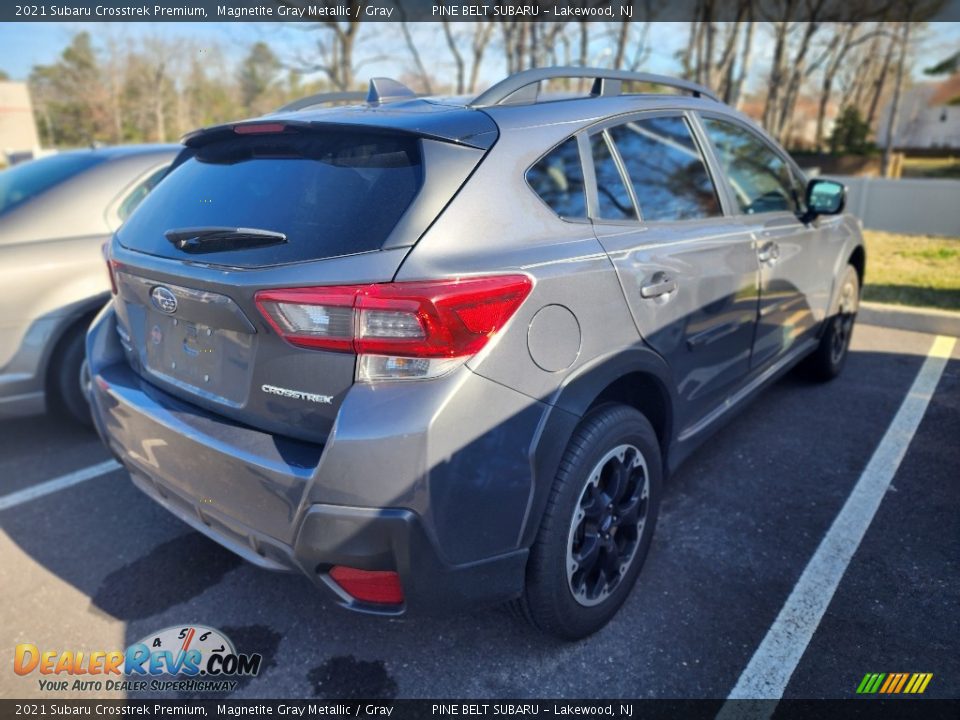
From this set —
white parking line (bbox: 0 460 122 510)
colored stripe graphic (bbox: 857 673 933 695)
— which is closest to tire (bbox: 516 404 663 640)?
colored stripe graphic (bbox: 857 673 933 695)

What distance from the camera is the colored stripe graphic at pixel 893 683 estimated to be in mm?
2184

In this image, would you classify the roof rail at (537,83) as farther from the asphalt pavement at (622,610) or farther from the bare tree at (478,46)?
the bare tree at (478,46)

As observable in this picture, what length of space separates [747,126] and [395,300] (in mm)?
2760

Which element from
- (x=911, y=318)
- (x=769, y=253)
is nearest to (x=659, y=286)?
(x=769, y=253)

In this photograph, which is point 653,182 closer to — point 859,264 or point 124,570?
point 124,570

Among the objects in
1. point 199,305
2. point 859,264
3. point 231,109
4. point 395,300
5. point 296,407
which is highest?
point 395,300

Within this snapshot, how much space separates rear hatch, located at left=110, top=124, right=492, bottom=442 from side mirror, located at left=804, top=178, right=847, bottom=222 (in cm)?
266

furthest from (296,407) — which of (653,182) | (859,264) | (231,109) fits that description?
(231,109)

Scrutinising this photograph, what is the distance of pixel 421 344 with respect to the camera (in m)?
1.80

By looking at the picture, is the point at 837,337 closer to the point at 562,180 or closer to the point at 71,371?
the point at 562,180

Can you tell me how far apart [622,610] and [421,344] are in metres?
1.43

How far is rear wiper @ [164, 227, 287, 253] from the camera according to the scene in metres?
2.00

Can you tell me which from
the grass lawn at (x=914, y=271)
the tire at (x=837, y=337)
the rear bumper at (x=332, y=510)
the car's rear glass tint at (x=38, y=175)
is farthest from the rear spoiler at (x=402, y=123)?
the grass lawn at (x=914, y=271)

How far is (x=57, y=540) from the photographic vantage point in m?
3.07
